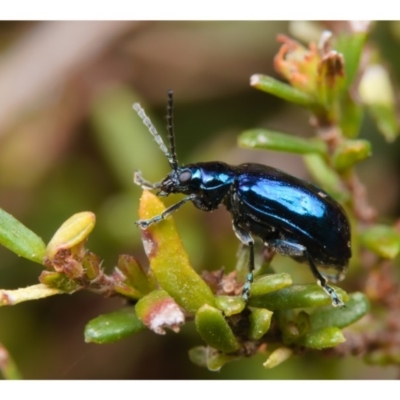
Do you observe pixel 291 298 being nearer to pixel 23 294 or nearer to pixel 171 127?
pixel 23 294

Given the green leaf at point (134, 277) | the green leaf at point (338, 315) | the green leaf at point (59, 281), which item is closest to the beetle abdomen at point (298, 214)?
the green leaf at point (338, 315)

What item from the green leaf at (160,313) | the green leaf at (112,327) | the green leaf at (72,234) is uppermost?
the green leaf at (72,234)

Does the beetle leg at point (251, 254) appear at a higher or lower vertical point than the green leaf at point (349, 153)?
lower

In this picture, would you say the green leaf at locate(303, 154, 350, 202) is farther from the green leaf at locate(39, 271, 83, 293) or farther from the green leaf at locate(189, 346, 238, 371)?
the green leaf at locate(39, 271, 83, 293)

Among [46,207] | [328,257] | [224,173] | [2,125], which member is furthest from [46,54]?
[328,257]

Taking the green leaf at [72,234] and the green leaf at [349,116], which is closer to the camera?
the green leaf at [72,234]

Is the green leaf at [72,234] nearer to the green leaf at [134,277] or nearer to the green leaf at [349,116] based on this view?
the green leaf at [134,277]

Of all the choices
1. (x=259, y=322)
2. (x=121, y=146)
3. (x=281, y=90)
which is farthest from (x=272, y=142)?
(x=121, y=146)

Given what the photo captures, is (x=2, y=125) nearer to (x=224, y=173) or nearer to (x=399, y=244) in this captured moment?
(x=224, y=173)
